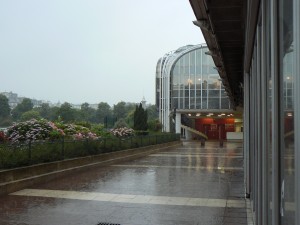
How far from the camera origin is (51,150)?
43.5 feet

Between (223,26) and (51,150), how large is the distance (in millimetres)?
7397

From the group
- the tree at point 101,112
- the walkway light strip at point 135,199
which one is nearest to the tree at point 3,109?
the walkway light strip at point 135,199

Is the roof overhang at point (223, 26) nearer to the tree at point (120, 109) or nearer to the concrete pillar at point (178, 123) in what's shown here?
the concrete pillar at point (178, 123)

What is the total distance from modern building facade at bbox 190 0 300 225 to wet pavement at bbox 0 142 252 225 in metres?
1.85

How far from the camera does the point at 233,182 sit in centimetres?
1251

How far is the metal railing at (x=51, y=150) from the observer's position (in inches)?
435

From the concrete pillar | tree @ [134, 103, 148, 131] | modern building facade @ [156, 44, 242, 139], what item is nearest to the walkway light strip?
tree @ [134, 103, 148, 131]

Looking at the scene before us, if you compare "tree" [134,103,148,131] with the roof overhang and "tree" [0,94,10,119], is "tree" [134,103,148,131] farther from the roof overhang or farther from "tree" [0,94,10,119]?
the roof overhang

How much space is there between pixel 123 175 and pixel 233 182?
3860 mm

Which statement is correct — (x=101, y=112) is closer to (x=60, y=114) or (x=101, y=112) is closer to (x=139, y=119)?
(x=60, y=114)

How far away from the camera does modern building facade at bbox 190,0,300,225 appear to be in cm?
162

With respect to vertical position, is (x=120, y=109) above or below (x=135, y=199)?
above

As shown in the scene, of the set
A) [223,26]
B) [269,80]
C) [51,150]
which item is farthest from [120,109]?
[269,80]

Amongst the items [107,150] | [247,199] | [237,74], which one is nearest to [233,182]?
[247,199]
